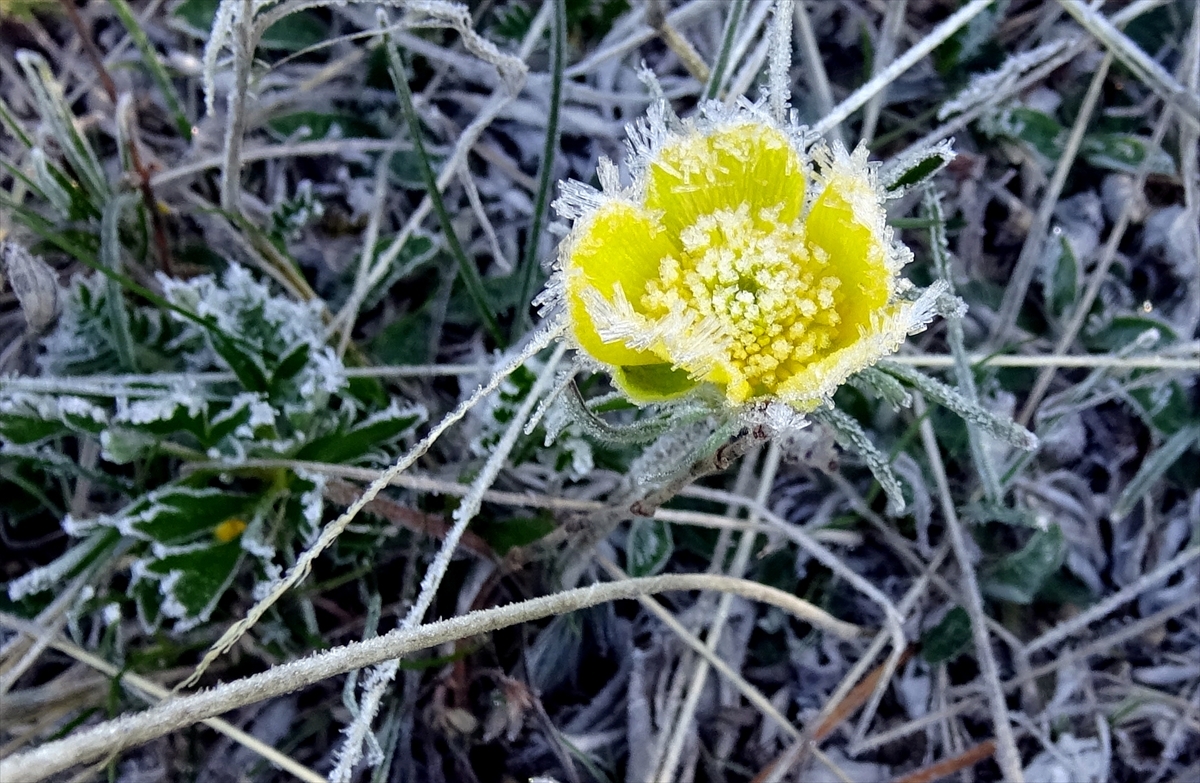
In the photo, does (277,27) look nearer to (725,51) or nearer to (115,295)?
(115,295)

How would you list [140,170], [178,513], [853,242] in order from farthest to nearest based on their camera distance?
[140,170] → [178,513] → [853,242]

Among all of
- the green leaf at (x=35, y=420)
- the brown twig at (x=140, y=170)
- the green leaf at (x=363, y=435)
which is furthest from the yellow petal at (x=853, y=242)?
the brown twig at (x=140, y=170)

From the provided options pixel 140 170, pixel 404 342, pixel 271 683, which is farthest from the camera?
pixel 404 342

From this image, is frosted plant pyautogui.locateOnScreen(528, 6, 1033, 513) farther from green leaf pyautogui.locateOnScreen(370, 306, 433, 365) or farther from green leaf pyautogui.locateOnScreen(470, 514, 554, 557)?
green leaf pyautogui.locateOnScreen(370, 306, 433, 365)

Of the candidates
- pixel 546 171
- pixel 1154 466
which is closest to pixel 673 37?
pixel 546 171

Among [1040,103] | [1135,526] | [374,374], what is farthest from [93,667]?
[1040,103]

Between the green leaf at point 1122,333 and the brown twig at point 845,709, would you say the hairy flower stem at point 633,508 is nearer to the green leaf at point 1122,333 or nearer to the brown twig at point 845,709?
the brown twig at point 845,709
